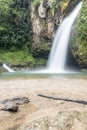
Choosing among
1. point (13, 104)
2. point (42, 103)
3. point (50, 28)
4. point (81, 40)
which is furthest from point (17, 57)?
point (13, 104)

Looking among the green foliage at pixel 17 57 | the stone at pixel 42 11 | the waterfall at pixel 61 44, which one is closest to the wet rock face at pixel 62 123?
the waterfall at pixel 61 44

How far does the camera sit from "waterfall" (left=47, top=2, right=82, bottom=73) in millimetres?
26062

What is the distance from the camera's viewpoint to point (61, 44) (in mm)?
26453

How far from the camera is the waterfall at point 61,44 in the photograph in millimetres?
26062

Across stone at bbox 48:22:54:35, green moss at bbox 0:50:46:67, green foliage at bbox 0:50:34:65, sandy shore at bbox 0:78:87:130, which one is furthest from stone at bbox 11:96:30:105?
stone at bbox 48:22:54:35

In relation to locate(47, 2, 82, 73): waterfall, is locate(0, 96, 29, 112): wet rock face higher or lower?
lower

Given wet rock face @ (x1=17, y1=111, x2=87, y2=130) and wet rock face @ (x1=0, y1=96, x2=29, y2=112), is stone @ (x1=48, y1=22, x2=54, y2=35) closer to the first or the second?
wet rock face @ (x1=0, y1=96, x2=29, y2=112)

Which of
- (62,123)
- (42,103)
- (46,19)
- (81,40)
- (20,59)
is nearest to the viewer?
(62,123)

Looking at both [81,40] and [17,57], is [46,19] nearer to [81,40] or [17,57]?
[17,57]

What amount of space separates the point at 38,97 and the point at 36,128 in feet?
16.0

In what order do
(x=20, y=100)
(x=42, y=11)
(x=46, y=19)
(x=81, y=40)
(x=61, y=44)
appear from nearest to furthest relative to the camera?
(x=20, y=100), (x=81, y=40), (x=61, y=44), (x=42, y=11), (x=46, y=19)

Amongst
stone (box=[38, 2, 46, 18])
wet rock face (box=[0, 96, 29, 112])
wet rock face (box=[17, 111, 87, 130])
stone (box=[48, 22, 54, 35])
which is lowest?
wet rock face (box=[17, 111, 87, 130])

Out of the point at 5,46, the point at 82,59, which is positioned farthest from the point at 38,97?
the point at 5,46

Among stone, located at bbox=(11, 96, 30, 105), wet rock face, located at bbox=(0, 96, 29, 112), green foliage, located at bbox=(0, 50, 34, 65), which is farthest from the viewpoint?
green foliage, located at bbox=(0, 50, 34, 65)
